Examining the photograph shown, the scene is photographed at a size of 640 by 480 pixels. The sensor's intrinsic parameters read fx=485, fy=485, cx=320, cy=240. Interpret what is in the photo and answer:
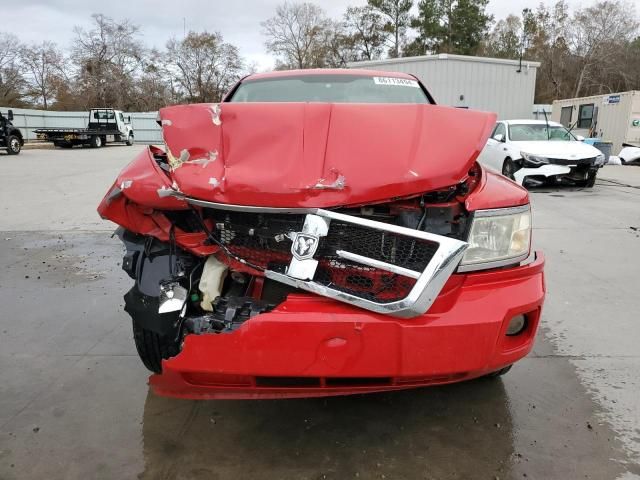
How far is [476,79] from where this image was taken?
1948 cm

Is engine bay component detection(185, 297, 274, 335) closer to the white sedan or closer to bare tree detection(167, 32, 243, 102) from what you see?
the white sedan

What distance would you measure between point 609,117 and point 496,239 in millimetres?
20829

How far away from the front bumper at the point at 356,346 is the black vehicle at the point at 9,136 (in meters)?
20.5

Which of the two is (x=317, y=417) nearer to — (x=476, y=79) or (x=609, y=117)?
(x=476, y=79)

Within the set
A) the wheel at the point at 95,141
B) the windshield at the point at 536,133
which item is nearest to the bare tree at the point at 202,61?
the wheel at the point at 95,141

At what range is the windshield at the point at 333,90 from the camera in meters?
3.38

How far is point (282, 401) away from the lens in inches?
95.3

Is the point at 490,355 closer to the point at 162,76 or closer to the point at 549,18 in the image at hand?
the point at 162,76

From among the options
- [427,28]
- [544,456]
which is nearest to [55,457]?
[544,456]

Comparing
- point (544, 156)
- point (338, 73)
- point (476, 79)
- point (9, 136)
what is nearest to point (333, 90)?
point (338, 73)

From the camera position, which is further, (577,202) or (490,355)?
(577,202)

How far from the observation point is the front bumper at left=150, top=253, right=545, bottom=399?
1.63 meters

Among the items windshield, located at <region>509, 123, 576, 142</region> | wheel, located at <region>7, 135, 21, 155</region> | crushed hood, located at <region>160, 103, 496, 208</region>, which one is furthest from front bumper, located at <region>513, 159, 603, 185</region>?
wheel, located at <region>7, 135, 21, 155</region>

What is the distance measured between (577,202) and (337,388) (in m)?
7.74
